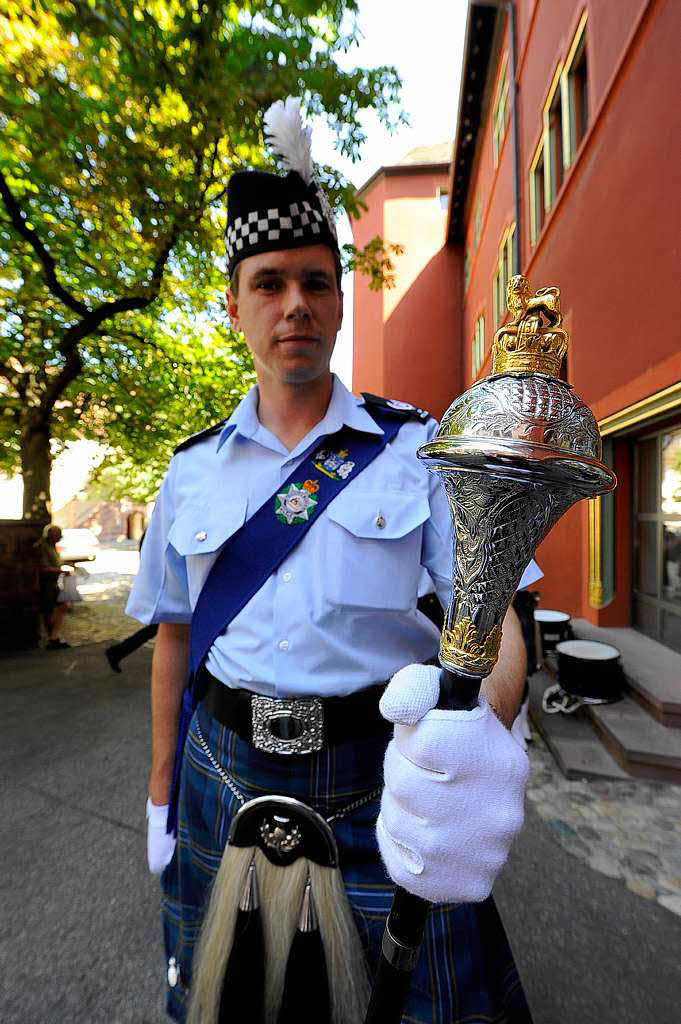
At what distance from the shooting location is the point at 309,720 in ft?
4.17

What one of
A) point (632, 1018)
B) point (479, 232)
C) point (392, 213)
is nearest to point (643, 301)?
point (632, 1018)

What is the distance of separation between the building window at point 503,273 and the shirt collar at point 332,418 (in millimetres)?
9188

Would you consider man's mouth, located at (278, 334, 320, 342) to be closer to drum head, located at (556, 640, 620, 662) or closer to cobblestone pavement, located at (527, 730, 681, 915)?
cobblestone pavement, located at (527, 730, 681, 915)

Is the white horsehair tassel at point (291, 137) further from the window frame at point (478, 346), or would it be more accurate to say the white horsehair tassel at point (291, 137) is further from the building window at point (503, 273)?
the window frame at point (478, 346)

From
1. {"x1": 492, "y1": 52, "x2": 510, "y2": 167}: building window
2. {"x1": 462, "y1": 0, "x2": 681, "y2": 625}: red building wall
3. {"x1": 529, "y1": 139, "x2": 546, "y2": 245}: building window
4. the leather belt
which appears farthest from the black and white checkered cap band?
{"x1": 492, "y1": 52, "x2": 510, "y2": 167}: building window

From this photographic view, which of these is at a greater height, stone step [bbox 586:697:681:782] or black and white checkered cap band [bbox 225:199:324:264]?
black and white checkered cap band [bbox 225:199:324:264]

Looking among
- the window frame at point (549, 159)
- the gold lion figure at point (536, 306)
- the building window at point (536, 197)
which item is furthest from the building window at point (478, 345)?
the gold lion figure at point (536, 306)

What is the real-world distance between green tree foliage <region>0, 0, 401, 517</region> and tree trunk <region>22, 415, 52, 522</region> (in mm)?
21

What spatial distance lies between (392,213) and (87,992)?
1934cm

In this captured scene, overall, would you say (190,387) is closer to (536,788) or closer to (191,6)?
(191,6)

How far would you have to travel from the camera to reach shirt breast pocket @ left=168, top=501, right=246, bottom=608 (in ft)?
4.70

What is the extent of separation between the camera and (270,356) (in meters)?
1.48

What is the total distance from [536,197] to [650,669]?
7.21 metres

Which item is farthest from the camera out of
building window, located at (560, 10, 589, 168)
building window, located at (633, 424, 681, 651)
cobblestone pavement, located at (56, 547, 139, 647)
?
cobblestone pavement, located at (56, 547, 139, 647)
